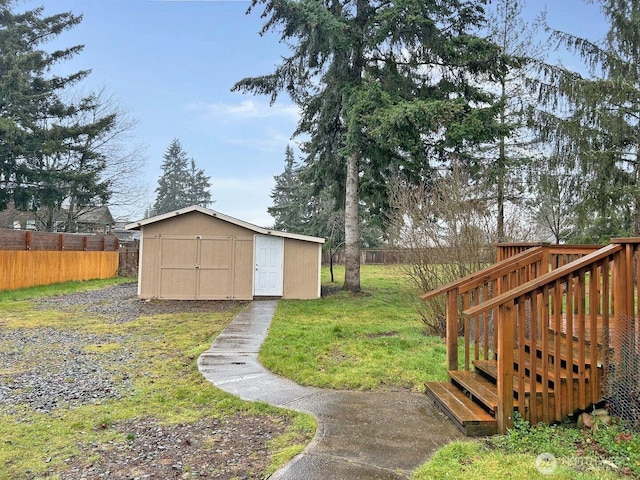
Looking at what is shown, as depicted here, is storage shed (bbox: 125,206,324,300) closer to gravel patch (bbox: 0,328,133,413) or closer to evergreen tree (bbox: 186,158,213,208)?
gravel patch (bbox: 0,328,133,413)

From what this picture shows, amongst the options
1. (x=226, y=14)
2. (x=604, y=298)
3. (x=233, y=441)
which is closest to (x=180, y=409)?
(x=233, y=441)

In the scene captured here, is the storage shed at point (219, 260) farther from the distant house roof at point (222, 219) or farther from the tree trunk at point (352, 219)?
the tree trunk at point (352, 219)

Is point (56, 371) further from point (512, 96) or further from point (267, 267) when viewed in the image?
point (512, 96)

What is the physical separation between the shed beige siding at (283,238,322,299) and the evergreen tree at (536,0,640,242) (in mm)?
7175

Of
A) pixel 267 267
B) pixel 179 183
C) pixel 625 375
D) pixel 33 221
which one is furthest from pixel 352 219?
pixel 179 183

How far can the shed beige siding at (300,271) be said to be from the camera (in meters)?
12.6

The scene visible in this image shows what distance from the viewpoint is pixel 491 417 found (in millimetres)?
3113

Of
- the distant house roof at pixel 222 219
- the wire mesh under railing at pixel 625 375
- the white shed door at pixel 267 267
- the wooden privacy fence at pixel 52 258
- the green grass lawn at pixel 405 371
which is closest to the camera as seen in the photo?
the green grass lawn at pixel 405 371

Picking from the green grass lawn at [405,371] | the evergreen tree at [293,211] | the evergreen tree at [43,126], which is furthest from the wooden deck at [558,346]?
the evergreen tree at [293,211]

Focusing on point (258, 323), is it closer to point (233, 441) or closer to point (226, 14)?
point (233, 441)

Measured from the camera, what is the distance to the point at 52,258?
15094mm

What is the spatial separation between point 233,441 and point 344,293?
1025 cm

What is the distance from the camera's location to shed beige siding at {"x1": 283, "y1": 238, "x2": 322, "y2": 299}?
12594 millimetres

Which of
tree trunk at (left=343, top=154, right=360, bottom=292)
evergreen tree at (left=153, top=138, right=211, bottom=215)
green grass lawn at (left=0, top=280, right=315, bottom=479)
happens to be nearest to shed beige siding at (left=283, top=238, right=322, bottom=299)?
tree trunk at (left=343, top=154, right=360, bottom=292)
